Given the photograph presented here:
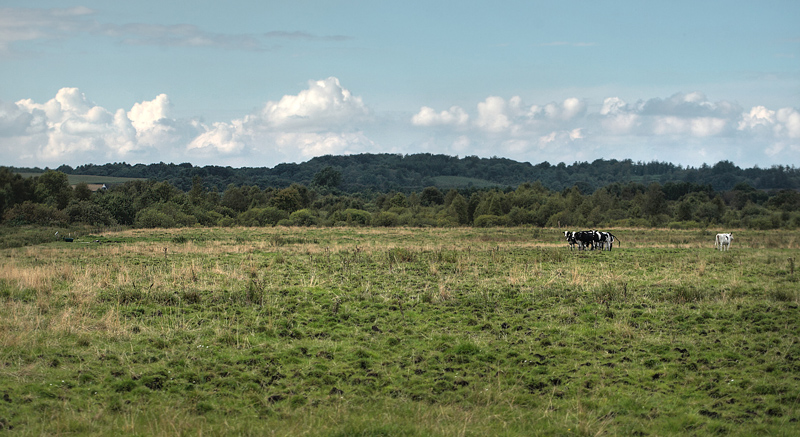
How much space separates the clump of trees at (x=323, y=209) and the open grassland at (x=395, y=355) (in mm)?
53410

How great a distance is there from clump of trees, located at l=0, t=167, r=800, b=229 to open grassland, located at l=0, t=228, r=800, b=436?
53410 mm

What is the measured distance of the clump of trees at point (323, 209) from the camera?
65562mm

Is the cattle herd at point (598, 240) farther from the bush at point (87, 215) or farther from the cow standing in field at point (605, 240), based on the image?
the bush at point (87, 215)

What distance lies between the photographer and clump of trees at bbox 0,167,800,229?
215 ft

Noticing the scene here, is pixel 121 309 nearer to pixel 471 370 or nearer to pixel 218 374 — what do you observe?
pixel 218 374

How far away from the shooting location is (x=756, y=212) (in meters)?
89.7

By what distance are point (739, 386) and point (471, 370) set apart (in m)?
4.21

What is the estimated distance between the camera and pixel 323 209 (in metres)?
112

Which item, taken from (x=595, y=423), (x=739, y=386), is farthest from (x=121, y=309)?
(x=739, y=386)

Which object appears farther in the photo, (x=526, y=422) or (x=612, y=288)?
(x=612, y=288)

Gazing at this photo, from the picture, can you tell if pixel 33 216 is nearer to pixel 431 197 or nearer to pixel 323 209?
pixel 323 209

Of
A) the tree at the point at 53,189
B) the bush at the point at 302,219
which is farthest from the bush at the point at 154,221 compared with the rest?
the bush at the point at 302,219

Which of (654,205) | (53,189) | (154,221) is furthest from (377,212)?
(53,189)

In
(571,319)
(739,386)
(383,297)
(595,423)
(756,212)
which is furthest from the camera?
(756,212)
